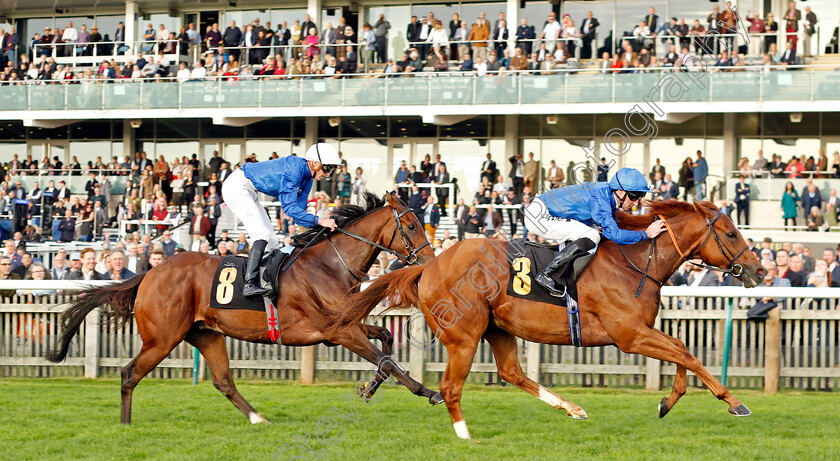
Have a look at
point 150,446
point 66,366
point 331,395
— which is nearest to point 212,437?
point 150,446

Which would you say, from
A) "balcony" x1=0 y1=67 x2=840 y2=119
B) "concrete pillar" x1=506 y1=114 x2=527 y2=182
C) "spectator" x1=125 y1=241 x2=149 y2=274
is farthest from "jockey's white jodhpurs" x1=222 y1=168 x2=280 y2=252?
"concrete pillar" x1=506 y1=114 x2=527 y2=182

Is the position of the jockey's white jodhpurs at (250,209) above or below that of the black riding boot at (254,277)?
above

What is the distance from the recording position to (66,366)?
924 centimetres

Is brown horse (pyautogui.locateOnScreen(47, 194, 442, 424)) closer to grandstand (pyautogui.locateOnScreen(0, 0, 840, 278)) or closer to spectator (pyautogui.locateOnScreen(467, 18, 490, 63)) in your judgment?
grandstand (pyautogui.locateOnScreen(0, 0, 840, 278))

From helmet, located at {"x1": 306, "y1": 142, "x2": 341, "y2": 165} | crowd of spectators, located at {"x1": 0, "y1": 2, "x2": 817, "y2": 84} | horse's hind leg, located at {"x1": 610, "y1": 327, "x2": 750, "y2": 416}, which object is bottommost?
horse's hind leg, located at {"x1": 610, "y1": 327, "x2": 750, "y2": 416}

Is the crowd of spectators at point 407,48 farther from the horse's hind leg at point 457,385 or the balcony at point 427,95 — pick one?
the horse's hind leg at point 457,385

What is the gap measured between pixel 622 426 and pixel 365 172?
16412 millimetres

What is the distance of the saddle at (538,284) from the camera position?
591 centimetres

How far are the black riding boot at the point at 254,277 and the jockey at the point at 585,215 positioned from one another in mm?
1817

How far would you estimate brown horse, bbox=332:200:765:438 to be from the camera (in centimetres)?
581

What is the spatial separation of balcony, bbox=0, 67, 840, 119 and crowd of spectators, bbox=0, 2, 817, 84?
0.30 m

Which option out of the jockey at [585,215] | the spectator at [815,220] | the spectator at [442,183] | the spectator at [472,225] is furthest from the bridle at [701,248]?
the spectator at [442,183]

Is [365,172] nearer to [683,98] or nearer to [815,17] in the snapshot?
[683,98]

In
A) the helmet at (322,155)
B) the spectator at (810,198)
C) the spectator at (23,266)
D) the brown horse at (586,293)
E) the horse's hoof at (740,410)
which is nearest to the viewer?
the horse's hoof at (740,410)
